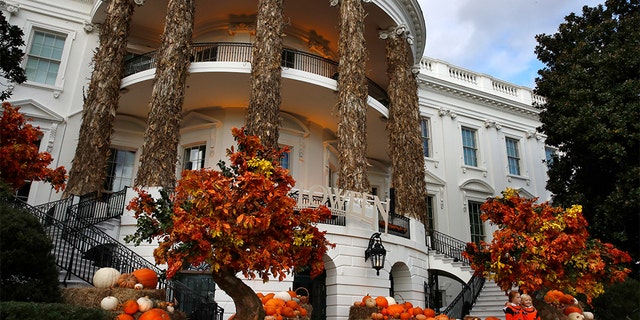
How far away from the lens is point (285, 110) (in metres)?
16.3

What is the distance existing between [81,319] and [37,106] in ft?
41.3

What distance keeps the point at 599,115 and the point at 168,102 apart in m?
12.7

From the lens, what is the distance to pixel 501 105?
24688mm

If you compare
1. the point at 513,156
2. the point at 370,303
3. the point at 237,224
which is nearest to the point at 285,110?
the point at 370,303

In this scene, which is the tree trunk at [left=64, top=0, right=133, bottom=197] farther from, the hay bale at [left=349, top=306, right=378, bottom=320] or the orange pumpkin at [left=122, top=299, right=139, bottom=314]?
the hay bale at [left=349, top=306, right=378, bottom=320]

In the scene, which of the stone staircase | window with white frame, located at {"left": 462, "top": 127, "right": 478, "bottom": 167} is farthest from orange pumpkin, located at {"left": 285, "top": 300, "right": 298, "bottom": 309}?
window with white frame, located at {"left": 462, "top": 127, "right": 478, "bottom": 167}

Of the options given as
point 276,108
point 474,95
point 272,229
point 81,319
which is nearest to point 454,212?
point 474,95

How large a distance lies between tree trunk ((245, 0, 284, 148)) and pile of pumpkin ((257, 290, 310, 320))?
4571 millimetres

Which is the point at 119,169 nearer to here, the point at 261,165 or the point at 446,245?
the point at 261,165

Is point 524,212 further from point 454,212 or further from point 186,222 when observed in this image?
point 454,212

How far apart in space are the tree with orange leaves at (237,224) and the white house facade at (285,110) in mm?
4768

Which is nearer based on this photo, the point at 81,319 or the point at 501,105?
the point at 81,319

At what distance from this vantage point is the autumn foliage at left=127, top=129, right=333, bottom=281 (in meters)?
5.72

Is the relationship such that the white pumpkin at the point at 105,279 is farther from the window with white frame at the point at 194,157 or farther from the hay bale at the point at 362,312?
the window with white frame at the point at 194,157
